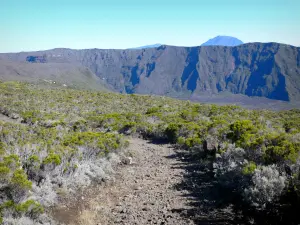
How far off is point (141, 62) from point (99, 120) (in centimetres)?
17635

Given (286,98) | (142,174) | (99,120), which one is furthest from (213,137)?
(286,98)

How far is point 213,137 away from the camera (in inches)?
585

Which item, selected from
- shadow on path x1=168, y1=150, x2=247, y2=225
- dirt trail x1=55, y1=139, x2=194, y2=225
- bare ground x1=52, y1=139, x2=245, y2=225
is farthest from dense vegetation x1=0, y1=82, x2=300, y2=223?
A: dirt trail x1=55, y1=139, x2=194, y2=225

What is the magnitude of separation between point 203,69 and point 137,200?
177215 millimetres

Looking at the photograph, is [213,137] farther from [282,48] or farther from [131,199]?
[282,48]

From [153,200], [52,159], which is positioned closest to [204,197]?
[153,200]

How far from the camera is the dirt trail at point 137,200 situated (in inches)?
315

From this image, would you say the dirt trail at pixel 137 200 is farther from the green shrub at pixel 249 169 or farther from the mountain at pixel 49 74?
the mountain at pixel 49 74

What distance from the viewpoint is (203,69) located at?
180500 mm

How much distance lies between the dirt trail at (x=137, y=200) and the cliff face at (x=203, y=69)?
151 m

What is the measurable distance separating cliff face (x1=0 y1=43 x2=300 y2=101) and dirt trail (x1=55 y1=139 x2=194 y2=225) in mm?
150541

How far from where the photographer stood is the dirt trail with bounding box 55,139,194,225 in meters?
8.00

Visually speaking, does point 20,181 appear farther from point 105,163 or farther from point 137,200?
point 105,163

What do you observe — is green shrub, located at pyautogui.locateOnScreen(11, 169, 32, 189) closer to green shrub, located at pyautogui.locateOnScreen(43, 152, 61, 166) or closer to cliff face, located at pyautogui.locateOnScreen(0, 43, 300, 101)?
green shrub, located at pyautogui.locateOnScreen(43, 152, 61, 166)
